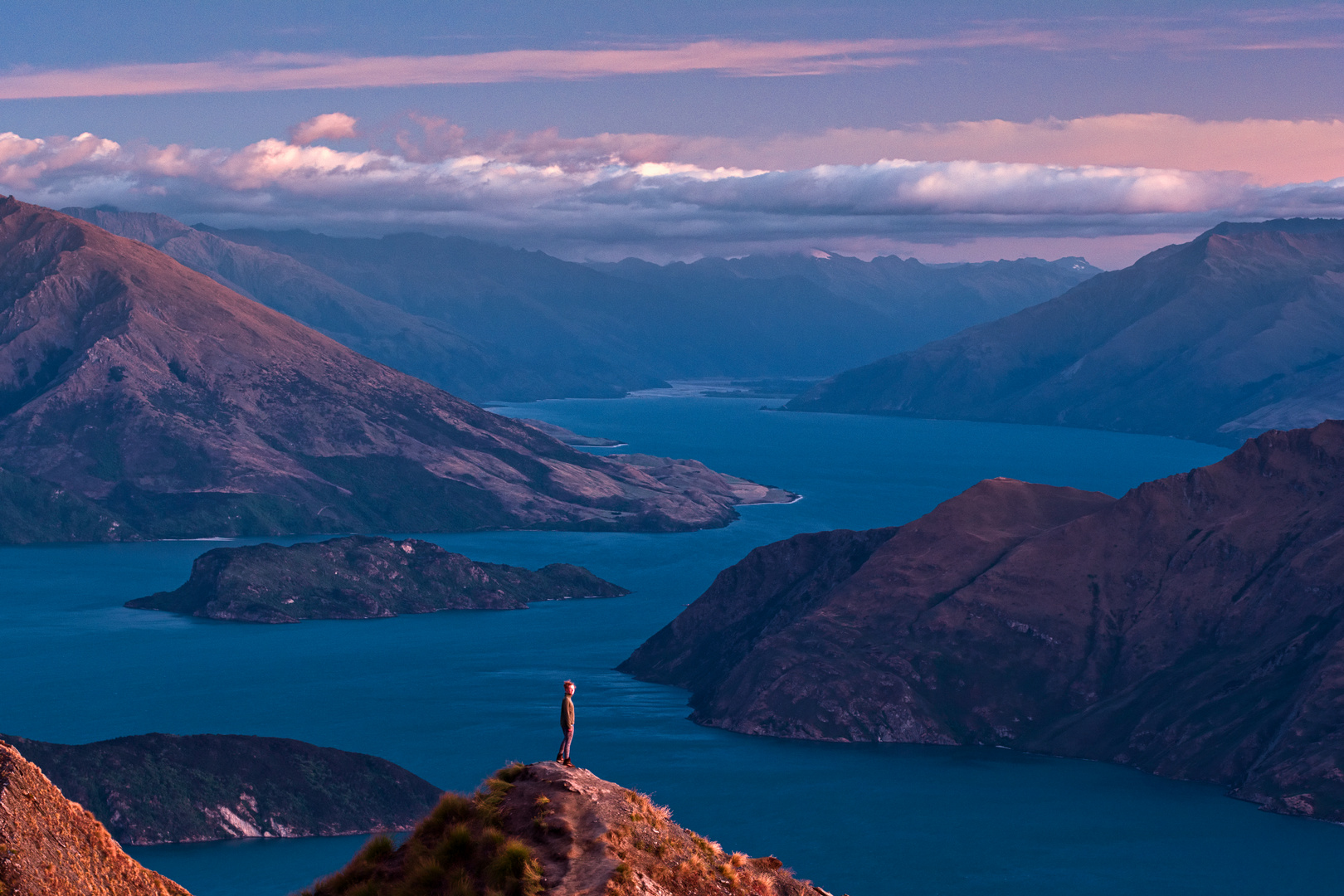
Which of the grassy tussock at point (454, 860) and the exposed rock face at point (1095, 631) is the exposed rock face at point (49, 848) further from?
the exposed rock face at point (1095, 631)

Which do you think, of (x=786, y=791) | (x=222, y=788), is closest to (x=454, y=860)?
(x=222, y=788)

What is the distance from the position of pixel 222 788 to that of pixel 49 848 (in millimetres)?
86599

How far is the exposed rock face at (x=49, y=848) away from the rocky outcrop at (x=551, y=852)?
781 cm

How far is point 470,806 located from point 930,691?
121922 millimetres

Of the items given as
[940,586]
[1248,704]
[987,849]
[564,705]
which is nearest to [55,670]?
[940,586]

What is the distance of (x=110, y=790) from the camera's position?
4732 inches

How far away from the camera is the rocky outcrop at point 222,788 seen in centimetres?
11956

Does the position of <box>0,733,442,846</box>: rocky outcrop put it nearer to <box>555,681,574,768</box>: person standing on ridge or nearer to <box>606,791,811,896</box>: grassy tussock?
<box>555,681,574,768</box>: person standing on ridge

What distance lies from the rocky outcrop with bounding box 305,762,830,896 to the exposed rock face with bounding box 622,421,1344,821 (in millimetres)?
104703

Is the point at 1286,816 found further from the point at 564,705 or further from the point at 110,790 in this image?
the point at 564,705

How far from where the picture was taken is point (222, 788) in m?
124

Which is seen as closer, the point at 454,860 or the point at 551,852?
the point at 551,852

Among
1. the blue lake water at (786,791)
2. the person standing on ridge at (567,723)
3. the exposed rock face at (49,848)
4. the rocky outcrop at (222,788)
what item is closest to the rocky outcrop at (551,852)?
the person standing on ridge at (567,723)

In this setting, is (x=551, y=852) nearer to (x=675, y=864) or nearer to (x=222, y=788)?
(x=675, y=864)
